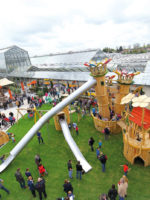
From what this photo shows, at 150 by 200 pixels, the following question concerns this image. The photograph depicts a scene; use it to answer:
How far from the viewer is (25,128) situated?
14078 millimetres

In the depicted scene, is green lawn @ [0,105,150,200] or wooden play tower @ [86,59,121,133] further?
wooden play tower @ [86,59,121,133]

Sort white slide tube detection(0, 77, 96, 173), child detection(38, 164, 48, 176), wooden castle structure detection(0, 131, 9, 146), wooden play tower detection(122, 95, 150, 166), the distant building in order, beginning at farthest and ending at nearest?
1. the distant building
2. wooden castle structure detection(0, 131, 9, 146)
3. white slide tube detection(0, 77, 96, 173)
4. child detection(38, 164, 48, 176)
5. wooden play tower detection(122, 95, 150, 166)

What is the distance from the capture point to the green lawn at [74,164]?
7.18 metres

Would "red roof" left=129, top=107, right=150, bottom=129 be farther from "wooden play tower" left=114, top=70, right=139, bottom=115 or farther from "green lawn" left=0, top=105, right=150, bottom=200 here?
"green lawn" left=0, top=105, right=150, bottom=200

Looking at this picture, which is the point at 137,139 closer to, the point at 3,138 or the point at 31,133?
the point at 31,133

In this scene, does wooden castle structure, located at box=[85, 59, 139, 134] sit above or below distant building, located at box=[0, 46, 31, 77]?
below

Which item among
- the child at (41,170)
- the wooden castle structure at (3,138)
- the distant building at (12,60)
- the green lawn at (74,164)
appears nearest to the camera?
the green lawn at (74,164)

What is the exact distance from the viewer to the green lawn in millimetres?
7184

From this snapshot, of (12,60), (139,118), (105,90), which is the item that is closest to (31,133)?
(105,90)

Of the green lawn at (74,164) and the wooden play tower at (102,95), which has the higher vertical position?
the wooden play tower at (102,95)

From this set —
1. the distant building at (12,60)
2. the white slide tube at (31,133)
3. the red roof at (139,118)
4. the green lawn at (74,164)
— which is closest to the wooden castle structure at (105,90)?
the white slide tube at (31,133)

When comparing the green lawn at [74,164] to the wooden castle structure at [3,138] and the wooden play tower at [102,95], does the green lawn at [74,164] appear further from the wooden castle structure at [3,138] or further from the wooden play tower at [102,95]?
the wooden play tower at [102,95]

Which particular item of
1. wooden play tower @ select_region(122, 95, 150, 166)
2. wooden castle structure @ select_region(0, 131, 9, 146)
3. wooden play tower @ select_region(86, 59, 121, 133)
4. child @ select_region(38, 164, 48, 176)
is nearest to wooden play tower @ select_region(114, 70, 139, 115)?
wooden play tower @ select_region(86, 59, 121, 133)

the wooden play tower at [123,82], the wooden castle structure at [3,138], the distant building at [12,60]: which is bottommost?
the wooden castle structure at [3,138]
